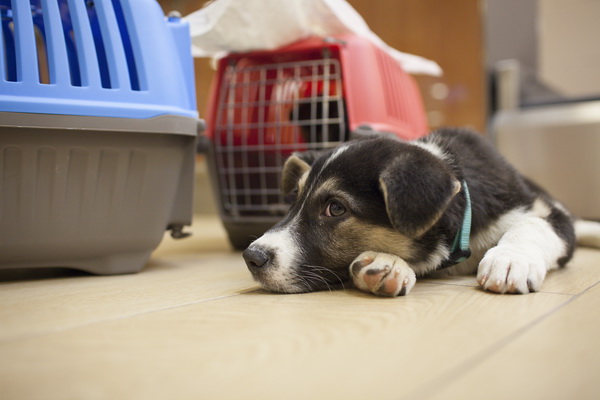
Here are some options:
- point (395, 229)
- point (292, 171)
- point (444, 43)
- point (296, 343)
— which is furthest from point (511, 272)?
point (444, 43)

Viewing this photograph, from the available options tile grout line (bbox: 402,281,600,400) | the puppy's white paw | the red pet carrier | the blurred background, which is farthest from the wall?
tile grout line (bbox: 402,281,600,400)

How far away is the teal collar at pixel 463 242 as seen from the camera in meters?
1.65

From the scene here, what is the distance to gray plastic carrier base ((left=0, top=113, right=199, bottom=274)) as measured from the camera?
5.41 feet

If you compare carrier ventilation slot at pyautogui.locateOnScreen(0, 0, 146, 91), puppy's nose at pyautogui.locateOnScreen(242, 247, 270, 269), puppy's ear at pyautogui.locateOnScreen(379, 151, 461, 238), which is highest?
carrier ventilation slot at pyautogui.locateOnScreen(0, 0, 146, 91)

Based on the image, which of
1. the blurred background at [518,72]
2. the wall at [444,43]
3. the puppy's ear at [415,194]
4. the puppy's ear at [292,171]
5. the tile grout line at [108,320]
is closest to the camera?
the tile grout line at [108,320]

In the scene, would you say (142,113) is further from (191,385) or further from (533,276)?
(533,276)

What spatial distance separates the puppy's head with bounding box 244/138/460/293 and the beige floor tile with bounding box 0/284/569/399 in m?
0.14

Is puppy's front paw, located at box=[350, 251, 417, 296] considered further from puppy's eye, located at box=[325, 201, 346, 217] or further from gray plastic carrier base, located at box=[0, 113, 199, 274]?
gray plastic carrier base, located at box=[0, 113, 199, 274]

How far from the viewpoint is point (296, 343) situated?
1042 mm

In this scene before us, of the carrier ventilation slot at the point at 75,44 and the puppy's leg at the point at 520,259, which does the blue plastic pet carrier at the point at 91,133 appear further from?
the puppy's leg at the point at 520,259

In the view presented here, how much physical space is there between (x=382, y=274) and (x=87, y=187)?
0.96m

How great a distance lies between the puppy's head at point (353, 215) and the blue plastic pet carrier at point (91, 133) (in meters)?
0.54

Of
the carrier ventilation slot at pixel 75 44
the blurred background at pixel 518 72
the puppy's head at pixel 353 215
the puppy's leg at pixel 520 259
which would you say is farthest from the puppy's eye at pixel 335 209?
the blurred background at pixel 518 72

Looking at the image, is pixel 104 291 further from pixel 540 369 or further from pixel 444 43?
pixel 444 43
